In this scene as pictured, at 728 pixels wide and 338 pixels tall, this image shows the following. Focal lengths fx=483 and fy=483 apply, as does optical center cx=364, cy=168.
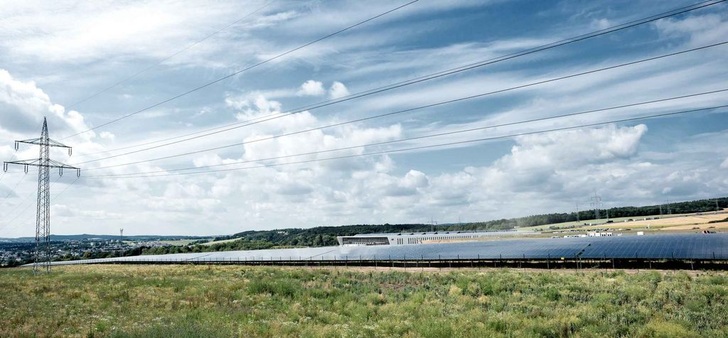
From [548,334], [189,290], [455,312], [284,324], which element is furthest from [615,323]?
[189,290]

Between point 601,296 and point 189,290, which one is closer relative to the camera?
point 601,296

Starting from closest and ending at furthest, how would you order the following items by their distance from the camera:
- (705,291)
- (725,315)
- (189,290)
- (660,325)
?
(660,325) < (725,315) < (705,291) < (189,290)

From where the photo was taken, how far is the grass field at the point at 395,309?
70.2 feet

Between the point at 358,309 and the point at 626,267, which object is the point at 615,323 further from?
the point at 626,267

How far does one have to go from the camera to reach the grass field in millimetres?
21406

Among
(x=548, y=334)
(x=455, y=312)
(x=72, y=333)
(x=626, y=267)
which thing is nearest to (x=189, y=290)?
(x=72, y=333)

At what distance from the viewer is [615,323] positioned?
22.6 meters

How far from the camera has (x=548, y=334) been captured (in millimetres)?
21281

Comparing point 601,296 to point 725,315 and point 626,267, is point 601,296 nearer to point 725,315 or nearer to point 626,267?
Result: point 725,315

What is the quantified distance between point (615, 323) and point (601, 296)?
7734mm

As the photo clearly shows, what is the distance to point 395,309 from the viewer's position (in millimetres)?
27859

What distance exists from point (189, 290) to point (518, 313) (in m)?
26.8

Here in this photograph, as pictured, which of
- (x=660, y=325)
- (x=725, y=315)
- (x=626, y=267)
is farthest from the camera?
(x=626, y=267)

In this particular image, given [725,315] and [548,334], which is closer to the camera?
[548,334]
